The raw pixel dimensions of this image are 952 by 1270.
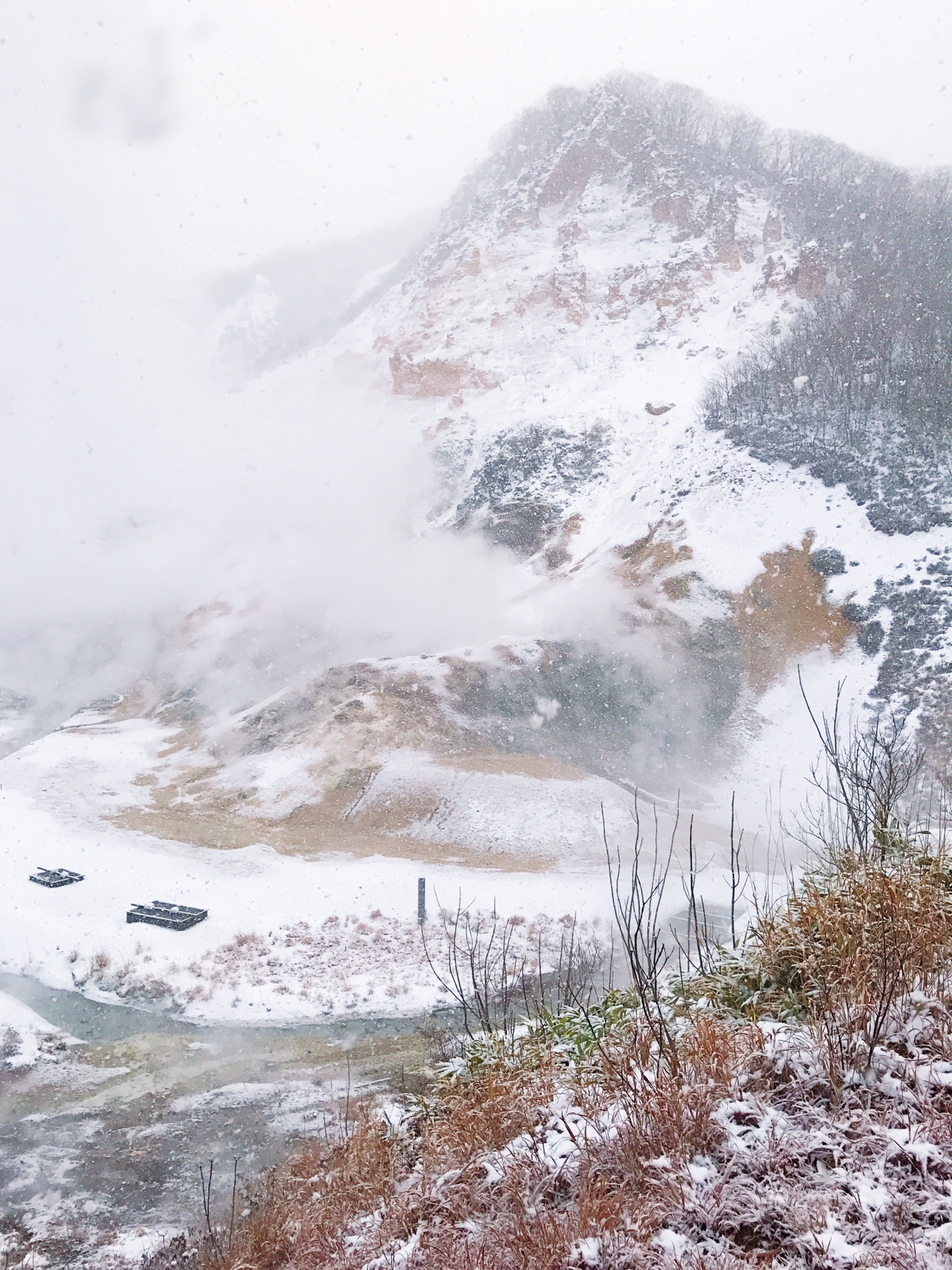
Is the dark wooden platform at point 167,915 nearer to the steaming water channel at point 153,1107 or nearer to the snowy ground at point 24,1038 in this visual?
the steaming water channel at point 153,1107

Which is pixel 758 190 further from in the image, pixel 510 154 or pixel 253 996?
pixel 253 996

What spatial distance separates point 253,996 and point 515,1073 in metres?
10.2

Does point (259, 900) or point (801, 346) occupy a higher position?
point (801, 346)

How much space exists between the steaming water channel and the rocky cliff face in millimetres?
8766

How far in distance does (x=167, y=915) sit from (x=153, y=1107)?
648 cm

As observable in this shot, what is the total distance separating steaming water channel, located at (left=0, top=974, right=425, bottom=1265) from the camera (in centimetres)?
747

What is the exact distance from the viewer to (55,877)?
17.2 metres

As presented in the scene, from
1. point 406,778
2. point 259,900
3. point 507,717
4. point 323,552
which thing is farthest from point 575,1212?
point 323,552

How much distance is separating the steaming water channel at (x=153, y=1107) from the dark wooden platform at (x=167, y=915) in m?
2.23

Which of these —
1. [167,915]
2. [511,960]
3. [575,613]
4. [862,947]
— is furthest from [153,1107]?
[575,613]

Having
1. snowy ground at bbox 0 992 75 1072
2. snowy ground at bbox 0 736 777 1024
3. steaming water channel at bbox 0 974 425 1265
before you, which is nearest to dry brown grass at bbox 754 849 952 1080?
steaming water channel at bbox 0 974 425 1265

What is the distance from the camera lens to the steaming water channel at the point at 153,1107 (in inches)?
294

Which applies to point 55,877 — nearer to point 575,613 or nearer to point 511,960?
point 511,960

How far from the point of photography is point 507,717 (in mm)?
28891
